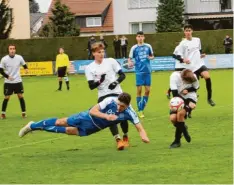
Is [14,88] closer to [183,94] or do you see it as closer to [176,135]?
[183,94]

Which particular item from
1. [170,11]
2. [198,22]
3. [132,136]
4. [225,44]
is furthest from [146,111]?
[198,22]

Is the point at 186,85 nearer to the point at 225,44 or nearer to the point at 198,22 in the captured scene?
the point at 225,44

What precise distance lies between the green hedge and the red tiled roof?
81.2ft

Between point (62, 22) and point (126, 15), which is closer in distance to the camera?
point (62, 22)

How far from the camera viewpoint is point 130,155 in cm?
1296

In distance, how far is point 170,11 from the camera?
63938 mm

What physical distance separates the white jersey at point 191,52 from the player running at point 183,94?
4.88 m

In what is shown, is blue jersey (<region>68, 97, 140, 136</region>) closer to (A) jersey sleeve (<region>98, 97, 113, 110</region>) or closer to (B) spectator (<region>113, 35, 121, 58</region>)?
(A) jersey sleeve (<region>98, 97, 113, 110</region>)

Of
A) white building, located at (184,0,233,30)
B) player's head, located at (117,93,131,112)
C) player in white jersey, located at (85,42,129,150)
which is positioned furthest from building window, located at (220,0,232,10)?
player's head, located at (117,93,131,112)

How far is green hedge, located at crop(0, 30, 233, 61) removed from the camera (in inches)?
2089

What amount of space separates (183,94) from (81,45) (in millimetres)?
42121

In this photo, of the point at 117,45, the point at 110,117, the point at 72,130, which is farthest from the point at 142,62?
the point at 117,45

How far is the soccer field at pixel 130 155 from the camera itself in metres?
10.7

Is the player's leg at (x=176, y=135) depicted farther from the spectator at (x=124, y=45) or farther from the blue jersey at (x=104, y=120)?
the spectator at (x=124, y=45)
